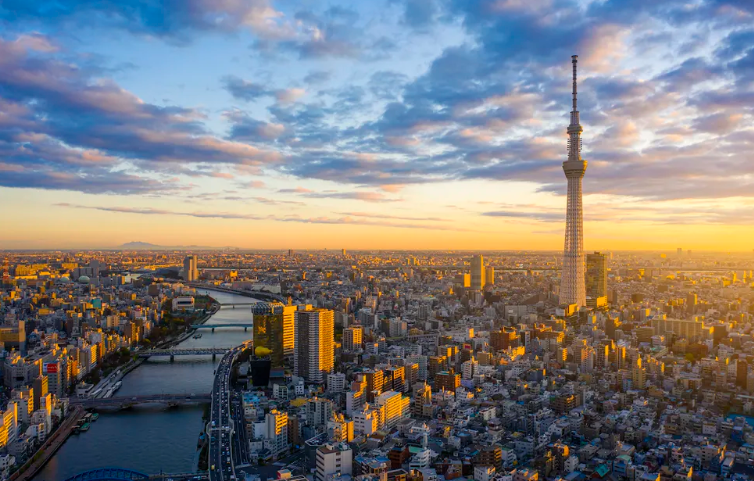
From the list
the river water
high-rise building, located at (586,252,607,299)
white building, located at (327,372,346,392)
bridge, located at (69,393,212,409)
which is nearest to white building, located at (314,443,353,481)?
the river water

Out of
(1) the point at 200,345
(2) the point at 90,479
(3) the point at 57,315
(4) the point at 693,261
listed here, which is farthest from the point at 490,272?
(2) the point at 90,479

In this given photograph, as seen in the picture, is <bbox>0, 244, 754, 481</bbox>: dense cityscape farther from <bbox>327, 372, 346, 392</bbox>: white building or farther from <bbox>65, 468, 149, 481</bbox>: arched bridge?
<bbox>65, 468, 149, 481</bbox>: arched bridge

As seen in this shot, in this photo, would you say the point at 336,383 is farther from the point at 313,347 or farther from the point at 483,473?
the point at 483,473

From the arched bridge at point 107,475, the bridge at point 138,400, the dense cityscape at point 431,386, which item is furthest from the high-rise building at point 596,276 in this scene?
the arched bridge at point 107,475

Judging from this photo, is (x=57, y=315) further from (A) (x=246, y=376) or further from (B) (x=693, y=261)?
(B) (x=693, y=261)

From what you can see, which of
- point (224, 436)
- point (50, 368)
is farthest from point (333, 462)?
point (50, 368)

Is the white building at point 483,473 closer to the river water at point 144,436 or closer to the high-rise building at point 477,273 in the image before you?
the river water at point 144,436
